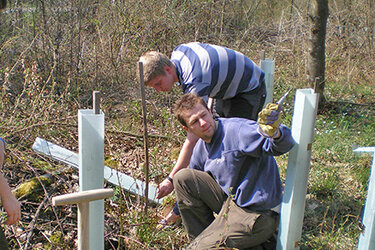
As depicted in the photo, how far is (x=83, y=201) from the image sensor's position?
1.79m

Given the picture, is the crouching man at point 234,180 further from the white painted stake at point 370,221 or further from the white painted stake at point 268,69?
the white painted stake at point 268,69

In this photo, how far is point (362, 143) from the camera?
181 inches

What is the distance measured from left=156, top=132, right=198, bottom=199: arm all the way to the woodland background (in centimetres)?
23

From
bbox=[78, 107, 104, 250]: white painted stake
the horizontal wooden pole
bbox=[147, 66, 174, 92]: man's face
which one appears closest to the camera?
the horizontal wooden pole

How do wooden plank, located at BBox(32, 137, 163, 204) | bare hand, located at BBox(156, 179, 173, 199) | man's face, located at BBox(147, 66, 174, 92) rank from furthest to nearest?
wooden plank, located at BBox(32, 137, 163, 204) < man's face, located at BBox(147, 66, 174, 92) < bare hand, located at BBox(156, 179, 173, 199)

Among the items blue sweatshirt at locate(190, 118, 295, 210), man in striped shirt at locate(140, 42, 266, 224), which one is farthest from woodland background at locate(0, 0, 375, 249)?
man in striped shirt at locate(140, 42, 266, 224)

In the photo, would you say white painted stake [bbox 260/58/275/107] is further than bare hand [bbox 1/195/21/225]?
Yes

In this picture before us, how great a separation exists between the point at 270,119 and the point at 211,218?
42.7 inches

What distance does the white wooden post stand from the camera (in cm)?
174

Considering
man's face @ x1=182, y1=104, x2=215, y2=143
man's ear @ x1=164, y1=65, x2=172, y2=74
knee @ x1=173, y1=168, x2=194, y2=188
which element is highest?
man's ear @ x1=164, y1=65, x2=172, y2=74

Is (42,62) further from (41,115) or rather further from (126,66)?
(41,115)

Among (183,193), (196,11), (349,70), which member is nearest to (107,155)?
(183,193)

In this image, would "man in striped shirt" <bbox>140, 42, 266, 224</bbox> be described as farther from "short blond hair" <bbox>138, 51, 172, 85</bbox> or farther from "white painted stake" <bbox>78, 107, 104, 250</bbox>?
"white painted stake" <bbox>78, 107, 104, 250</bbox>

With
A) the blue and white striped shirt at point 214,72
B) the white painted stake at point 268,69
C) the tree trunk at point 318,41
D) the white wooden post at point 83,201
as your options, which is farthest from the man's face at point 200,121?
the tree trunk at point 318,41
